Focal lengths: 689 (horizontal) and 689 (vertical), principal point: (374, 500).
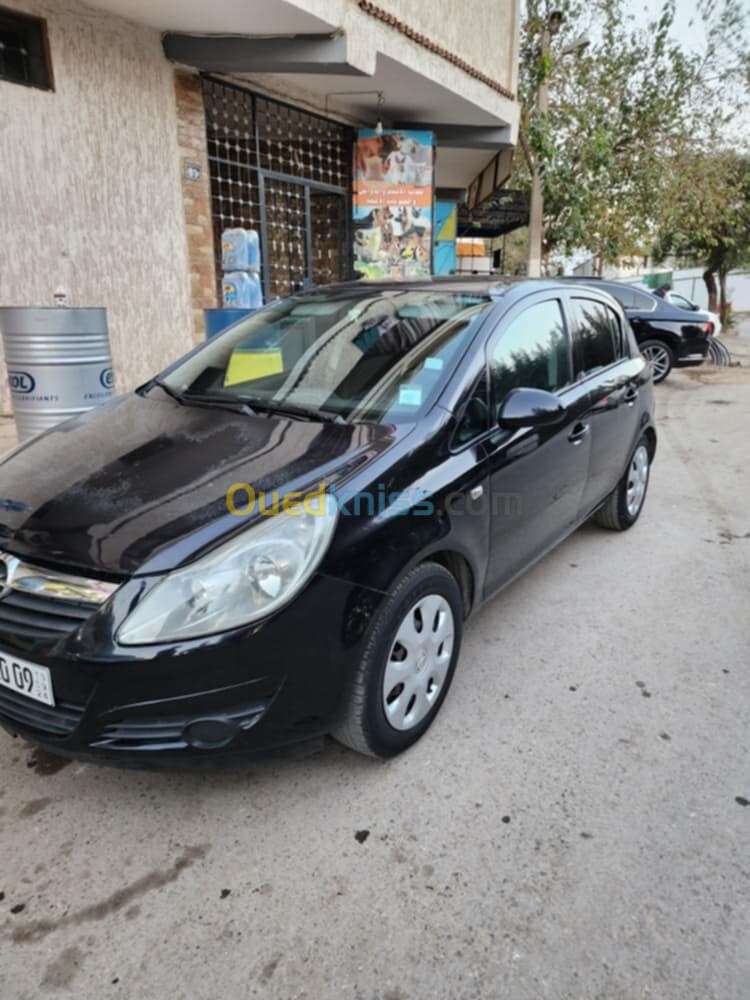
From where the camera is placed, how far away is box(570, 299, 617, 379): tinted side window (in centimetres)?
348

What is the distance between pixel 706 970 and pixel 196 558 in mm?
1588

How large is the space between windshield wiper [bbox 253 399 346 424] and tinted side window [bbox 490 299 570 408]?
0.64 m

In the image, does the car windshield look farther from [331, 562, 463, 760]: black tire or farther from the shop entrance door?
the shop entrance door

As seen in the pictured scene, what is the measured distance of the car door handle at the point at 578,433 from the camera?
324 centimetres

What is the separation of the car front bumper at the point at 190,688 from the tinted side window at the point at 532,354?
1247mm

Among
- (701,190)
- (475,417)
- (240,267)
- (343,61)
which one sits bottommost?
(475,417)

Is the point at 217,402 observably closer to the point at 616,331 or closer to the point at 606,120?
the point at 616,331

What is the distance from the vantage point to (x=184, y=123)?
6996mm

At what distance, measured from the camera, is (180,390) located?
9.87 ft

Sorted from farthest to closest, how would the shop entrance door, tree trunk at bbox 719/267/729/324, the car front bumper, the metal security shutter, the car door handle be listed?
tree trunk at bbox 719/267/729/324
the shop entrance door
the metal security shutter
the car door handle
the car front bumper

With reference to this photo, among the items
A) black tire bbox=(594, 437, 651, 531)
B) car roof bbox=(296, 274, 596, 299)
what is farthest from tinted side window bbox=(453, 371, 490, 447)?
black tire bbox=(594, 437, 651, 531)

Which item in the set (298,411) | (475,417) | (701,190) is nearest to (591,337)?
(475,417)

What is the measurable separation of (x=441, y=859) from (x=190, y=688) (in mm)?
853

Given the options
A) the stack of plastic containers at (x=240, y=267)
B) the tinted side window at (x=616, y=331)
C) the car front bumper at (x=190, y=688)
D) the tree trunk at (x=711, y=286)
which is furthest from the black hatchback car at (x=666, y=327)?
the tree trunk at (x=711, y=286)
